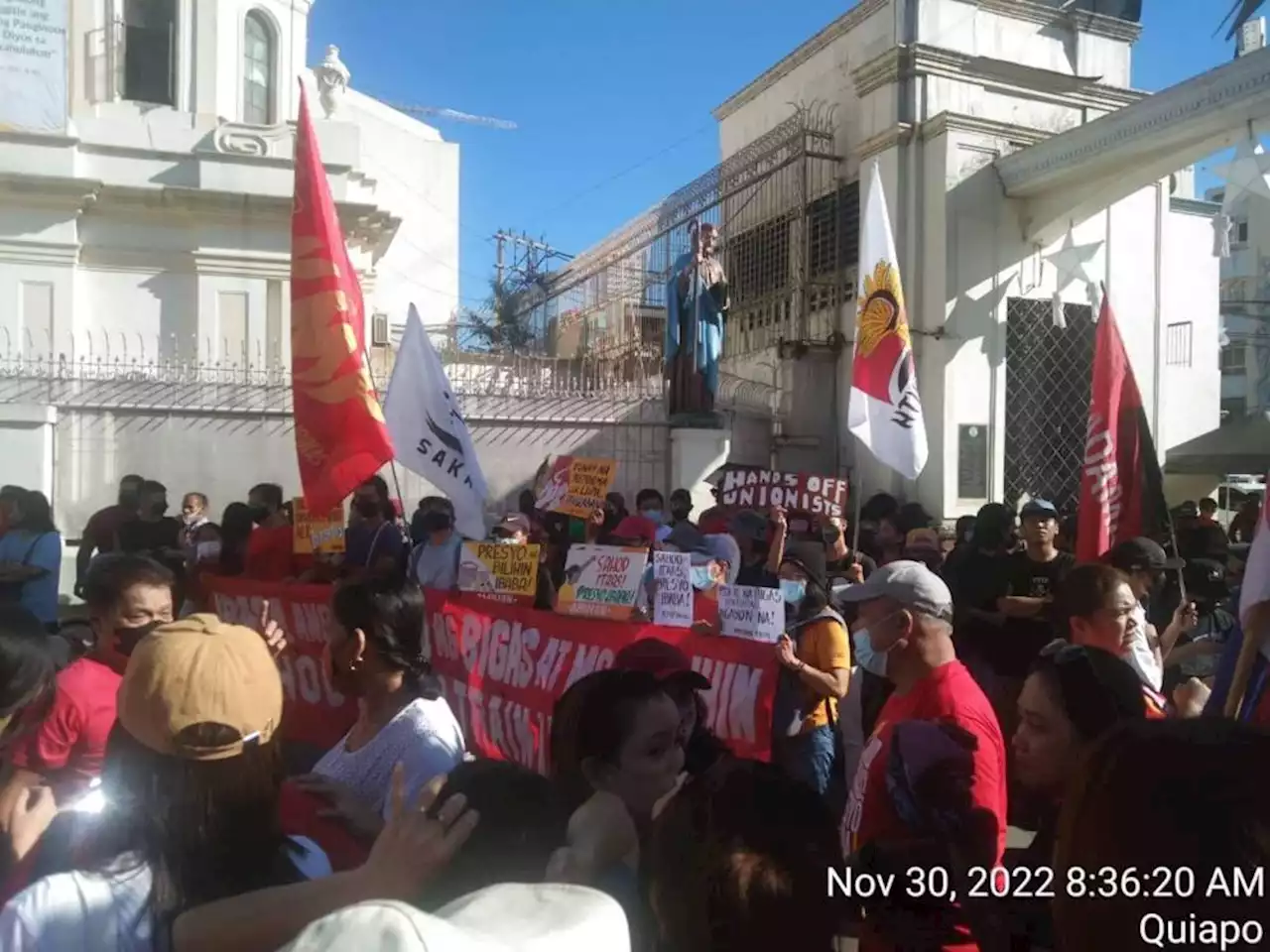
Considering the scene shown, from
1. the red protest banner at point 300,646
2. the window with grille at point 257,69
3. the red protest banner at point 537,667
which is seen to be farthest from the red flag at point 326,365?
the window with grille at point 257,69

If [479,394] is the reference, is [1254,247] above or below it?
above

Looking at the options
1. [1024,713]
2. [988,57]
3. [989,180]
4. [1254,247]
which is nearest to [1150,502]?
[1024,713]

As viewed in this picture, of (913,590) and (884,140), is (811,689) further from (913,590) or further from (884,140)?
(884,140)

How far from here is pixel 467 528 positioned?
5.32 metres

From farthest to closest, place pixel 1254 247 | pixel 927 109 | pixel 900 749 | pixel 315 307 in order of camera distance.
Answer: pixel 1254 247 < pixel 927 109 < pixel 315 307 < pixel 900 749

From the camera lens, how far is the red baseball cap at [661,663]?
256cm

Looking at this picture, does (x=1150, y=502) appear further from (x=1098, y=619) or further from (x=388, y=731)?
(x=388, y=731)

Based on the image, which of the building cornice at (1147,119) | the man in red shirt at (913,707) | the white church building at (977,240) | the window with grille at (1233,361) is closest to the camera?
the man in red shirt at (913,707)

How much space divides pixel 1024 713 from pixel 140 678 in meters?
1.82

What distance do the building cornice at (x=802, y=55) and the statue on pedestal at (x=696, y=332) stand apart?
13.8 ft

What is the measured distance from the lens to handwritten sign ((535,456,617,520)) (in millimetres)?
6750

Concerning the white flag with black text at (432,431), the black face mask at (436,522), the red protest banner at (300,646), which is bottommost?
the red protest banner at (300,646)

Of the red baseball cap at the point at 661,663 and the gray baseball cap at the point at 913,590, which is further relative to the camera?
the gray baseball cap at the point at 913,590

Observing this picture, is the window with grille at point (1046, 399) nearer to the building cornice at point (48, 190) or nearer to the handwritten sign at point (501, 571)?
the handwritten sign at point (501, 571)
